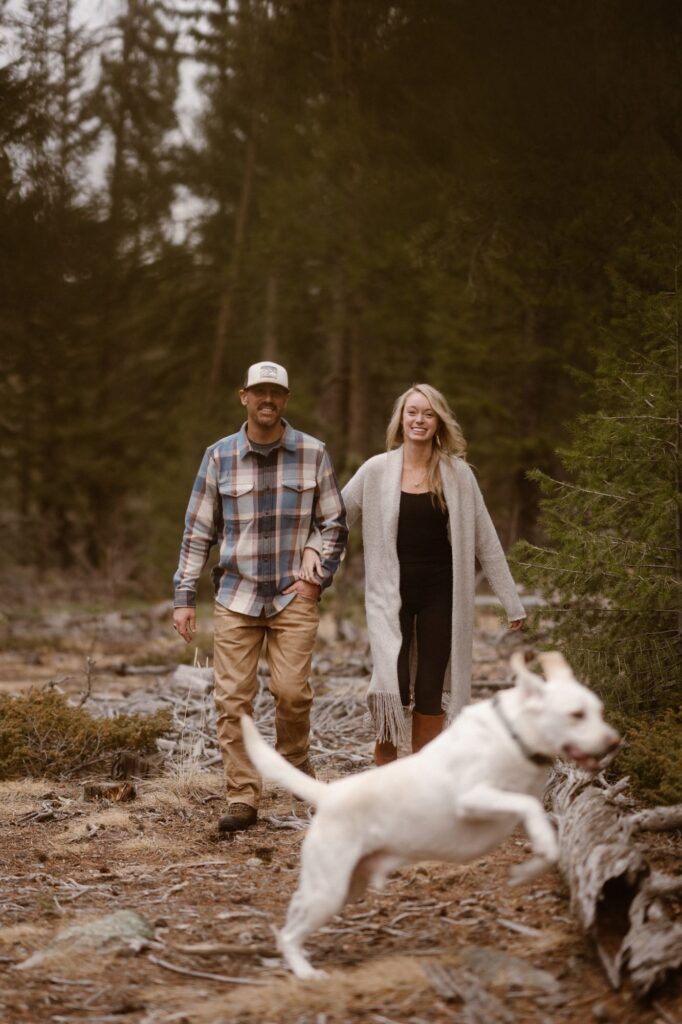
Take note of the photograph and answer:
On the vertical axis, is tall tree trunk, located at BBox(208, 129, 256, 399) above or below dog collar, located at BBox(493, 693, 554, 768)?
above

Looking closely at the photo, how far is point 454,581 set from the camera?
5.89 m

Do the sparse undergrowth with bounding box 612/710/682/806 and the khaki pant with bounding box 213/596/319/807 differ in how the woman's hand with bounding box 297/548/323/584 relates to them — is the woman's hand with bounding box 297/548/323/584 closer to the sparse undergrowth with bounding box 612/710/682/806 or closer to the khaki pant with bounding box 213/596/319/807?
the khaki pant with bounding box 213/596/319/807

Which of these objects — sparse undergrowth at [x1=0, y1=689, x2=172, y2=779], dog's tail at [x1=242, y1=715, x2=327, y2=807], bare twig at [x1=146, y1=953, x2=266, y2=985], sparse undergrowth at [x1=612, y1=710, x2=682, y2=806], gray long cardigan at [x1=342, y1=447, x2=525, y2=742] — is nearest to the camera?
dog's tail at [x1=242, y1=715, x2=327, y2=807]

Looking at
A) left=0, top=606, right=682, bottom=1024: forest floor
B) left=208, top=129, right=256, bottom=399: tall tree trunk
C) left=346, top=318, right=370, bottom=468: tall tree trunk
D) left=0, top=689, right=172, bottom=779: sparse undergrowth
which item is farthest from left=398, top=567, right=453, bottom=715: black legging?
left=208, top=129, right=256, bottom=399: tall tree trunk

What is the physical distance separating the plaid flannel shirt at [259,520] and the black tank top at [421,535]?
0.45 metres

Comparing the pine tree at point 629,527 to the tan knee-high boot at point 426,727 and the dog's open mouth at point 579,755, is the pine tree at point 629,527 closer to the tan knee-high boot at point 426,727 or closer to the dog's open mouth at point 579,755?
the tan knee-high boot at point 426,727

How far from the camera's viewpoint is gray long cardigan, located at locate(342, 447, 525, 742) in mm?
5859

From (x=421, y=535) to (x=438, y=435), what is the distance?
1.96 ft

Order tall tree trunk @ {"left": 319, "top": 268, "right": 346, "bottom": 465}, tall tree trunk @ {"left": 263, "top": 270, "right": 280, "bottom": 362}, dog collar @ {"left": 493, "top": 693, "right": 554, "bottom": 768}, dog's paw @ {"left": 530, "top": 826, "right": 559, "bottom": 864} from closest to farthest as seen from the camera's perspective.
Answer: dog's paw @ {"left": 530, "top": 826, "right": 559, "bottom": 864} < dog collar @ {"left": 493, "top": 693, "right": 554, "bottom": 768} < tall tree trunk @ {"left": 319, "top": 268, "right": 346, "bottom": 465} < tall tree trunk @ {"left": 263, "top": 270, "right": 280, "bottom": 362}

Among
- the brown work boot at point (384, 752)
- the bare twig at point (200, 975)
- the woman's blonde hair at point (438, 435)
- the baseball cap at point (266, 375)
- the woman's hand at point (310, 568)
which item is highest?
the baseball cap at point (266, 375)

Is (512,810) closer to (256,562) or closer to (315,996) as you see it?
(315,996)

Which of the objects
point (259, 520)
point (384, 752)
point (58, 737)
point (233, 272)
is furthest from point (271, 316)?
point (384, 752)

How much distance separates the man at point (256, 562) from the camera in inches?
245

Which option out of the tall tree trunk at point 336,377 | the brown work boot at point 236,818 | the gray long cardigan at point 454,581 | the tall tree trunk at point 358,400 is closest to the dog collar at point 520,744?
the gray long cardigan at point 454,581
